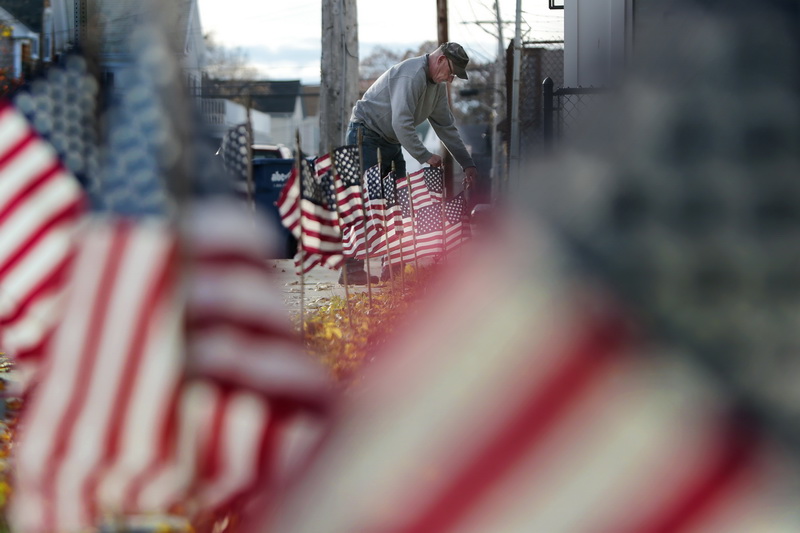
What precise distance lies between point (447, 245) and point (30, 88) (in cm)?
634

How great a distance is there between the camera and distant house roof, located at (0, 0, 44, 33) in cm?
2594

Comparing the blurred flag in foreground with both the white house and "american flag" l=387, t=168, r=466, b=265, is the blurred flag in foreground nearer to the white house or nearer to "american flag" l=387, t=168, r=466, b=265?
"american flag" l=387, t=168, r=466, b=265

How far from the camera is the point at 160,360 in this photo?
2014mm

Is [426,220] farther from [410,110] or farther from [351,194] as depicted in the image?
[351,194]

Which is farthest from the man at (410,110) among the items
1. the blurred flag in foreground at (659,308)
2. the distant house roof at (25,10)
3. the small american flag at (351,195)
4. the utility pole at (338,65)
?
the distant house roof at (25,10)

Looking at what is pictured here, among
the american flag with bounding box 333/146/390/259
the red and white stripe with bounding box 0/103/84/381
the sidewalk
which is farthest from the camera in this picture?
the sidewalk

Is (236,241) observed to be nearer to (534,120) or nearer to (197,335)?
(197,335)

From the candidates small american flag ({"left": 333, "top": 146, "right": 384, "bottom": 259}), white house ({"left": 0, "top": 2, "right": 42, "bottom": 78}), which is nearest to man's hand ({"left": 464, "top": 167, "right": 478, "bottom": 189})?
small american flag ({"left": 333, "top": 146, "right": 384, "bottom": 259})

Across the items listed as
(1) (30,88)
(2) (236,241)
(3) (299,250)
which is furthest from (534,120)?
(2) (236,241)

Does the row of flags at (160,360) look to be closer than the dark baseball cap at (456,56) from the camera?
Yes

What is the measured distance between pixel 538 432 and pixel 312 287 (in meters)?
9.01

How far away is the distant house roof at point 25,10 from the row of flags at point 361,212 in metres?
19.4

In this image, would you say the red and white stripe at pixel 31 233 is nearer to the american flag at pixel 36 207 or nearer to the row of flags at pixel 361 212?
the american flag at pixel 36 207

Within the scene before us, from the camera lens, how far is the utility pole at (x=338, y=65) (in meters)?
13.2
